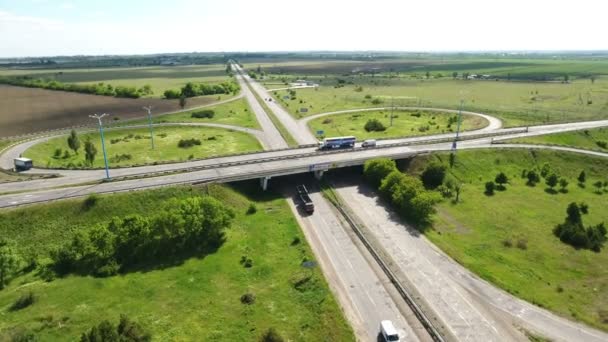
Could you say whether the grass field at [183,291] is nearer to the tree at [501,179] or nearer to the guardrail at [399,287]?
the guardrail at [399,287]

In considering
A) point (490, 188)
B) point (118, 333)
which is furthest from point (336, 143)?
point (118, 333)

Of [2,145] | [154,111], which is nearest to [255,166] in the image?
[2,145]

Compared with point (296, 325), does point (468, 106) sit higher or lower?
higher

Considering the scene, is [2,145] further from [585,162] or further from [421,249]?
[585,162]

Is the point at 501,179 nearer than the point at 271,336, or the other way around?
the point at 271,336

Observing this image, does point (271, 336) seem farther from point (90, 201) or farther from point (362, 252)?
point (90, 201)
